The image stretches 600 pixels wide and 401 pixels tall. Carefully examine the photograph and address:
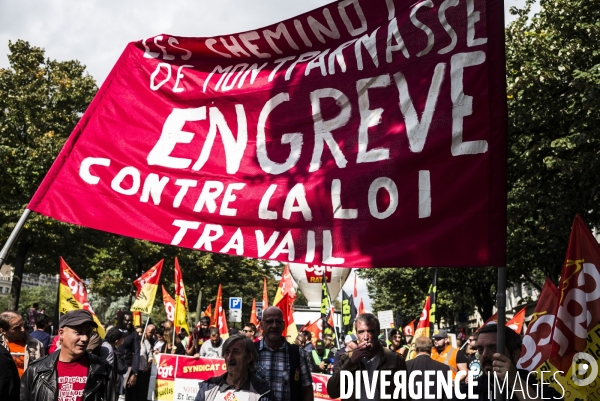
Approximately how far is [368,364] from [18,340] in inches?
162

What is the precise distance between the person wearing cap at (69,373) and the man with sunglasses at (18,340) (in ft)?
9.59

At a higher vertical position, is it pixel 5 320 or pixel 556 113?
pixel 556 113

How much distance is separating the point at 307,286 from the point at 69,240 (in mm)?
11069

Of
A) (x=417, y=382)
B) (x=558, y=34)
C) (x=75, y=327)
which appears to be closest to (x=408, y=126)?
(x=75, y=327)

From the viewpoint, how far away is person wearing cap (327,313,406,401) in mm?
5734

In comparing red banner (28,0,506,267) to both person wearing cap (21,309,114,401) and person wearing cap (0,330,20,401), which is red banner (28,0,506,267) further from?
person wearing cap (0,330,20,401)

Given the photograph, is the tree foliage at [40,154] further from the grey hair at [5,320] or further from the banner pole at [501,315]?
the banner pole at [501,315]

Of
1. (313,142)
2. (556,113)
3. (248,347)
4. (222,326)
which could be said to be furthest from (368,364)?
(222,326)

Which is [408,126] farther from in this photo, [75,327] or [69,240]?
[69,240]

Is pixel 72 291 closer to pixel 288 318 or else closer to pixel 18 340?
pixel 288 318

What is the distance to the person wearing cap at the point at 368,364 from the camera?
5.73 metres

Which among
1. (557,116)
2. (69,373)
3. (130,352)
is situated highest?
(557,116)

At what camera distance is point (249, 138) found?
5.70 m

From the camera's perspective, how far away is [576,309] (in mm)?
5621
